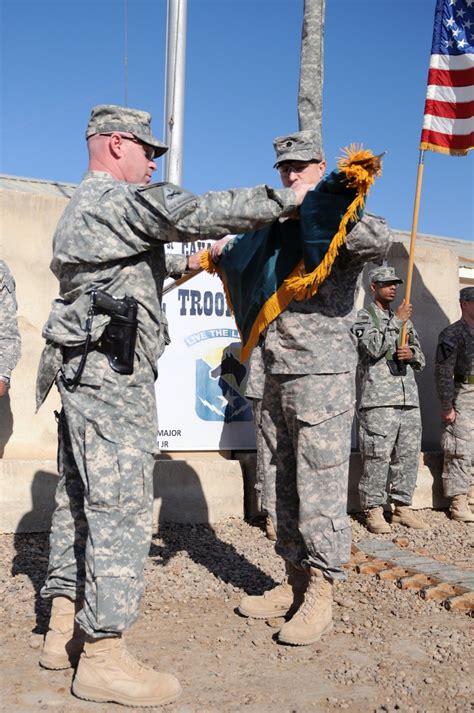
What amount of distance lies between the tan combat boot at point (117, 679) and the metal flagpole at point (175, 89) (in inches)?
163

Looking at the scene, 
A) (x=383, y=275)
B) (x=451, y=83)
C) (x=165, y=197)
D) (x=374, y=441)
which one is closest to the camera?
(x=165, y=197)

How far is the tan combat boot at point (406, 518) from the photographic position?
6.30 meters

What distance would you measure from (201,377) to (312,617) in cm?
309

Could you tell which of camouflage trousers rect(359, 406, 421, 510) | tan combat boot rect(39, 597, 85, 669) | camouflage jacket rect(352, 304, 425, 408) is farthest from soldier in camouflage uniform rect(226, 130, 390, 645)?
camouflage jacket rect(352, 304, 425, 408)

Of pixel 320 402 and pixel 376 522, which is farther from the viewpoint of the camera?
pixel 376 522

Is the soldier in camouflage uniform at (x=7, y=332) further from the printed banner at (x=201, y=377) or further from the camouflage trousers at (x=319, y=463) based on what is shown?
the camouflage trousers at (x=319, y=463)

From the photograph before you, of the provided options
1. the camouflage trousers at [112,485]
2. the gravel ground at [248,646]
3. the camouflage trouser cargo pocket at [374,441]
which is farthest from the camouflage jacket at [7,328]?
the camouflage trouser cargo pocket at [374,441]

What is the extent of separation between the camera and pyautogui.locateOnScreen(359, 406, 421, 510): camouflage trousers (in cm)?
616

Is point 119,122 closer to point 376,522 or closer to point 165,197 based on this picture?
point 165,197

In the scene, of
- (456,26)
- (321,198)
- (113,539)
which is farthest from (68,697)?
(456,26)

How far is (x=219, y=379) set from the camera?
638 cm

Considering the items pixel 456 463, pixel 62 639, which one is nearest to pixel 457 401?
pixel 456 463

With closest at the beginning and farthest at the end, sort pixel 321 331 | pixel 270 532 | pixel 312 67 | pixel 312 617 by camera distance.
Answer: pixel 312 617
pixel 321 331
pixel 270 532
pixel 312 67

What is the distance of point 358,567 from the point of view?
15.5ft
